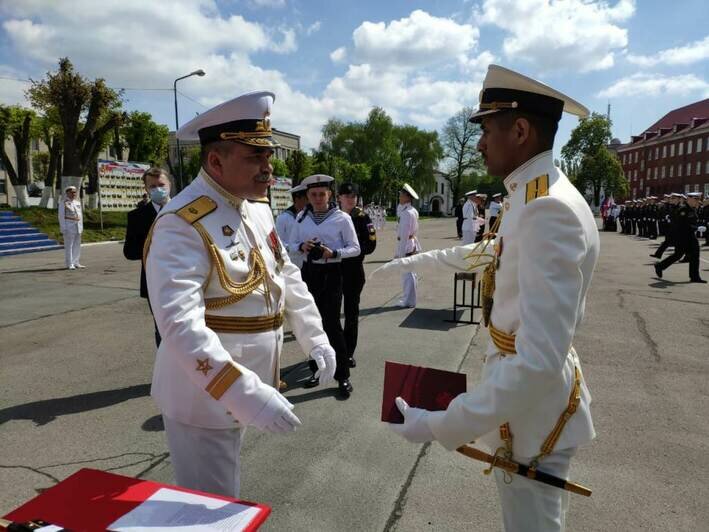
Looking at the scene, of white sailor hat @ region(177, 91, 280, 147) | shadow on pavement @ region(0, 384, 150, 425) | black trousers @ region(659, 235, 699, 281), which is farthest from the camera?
black trousers @ region(659, 235, 699, 281)

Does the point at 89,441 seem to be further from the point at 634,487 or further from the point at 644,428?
the point at 644,428

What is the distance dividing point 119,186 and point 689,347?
67.2 ft

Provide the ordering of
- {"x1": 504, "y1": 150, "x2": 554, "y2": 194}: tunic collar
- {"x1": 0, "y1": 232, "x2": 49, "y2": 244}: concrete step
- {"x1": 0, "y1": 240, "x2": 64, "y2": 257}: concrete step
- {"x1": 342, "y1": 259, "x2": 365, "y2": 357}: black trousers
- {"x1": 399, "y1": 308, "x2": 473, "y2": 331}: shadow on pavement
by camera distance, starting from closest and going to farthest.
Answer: {"x1": 504, "y1": 150, "x2": 554, "y2": 194}: tunic collar → {"x1": 342, "y1": 259, "x2": 365, "y2": 357}: black trousers → {"x1": 399, "y1": 308, "x2": 473, "y2": 331}: shadow on pavement → {"x1": 0, "y1": 240, "x2": 64, "y2": 257}: concrete step → {"x1": 0, "y1": 232, "x2": 49, "y2": 244}: concrete step

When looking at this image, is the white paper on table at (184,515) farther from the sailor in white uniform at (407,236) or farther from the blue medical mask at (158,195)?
the sailor in white uniform at (407,236)

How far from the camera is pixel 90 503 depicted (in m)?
1.37

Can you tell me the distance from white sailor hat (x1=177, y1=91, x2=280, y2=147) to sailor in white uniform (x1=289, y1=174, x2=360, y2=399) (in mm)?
2829

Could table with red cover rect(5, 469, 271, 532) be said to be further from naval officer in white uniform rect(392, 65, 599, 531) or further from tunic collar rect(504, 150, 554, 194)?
tunic collar rect(504, 150, 554, 194)

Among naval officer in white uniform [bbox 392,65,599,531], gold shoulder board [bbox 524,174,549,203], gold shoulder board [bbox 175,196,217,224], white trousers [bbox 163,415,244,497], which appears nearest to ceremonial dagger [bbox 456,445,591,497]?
naval officer in white uniform [bbox 392,65,599,531]

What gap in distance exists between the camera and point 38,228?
20.4 metres

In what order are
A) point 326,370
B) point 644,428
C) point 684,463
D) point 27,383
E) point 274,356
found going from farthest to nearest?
point 27,383, point 644,428, point 684,463, point 326,370, point 274,356

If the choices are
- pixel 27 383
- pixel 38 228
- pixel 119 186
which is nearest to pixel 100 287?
pixel 27 383

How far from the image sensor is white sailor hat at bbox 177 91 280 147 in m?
1.98

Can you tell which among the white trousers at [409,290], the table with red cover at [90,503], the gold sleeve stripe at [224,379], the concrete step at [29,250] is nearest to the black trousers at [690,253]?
the white trousers at [409,290]

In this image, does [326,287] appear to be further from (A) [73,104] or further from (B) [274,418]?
(A) [73,104]
